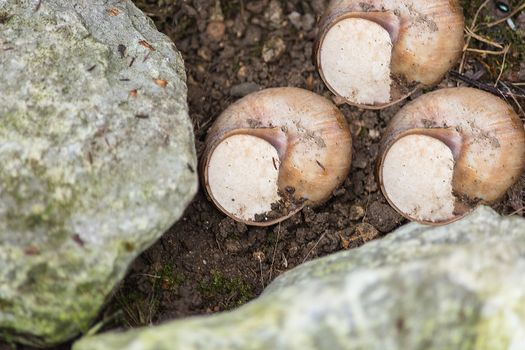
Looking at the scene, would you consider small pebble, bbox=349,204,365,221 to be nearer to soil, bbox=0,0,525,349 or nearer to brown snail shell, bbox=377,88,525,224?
soil, bbox=0,0,525,349

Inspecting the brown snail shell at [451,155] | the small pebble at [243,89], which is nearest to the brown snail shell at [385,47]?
the brown snail shell at [451,155]

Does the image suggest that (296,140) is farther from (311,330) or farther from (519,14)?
(519,14)

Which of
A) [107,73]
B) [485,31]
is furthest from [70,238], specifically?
[485,31]

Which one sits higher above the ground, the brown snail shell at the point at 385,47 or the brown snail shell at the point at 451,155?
the brown snail shell at the point at 385,47

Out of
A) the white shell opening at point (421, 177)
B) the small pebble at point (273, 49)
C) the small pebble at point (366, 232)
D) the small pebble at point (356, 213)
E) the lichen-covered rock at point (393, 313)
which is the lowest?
the small pebble at point (366, 232)

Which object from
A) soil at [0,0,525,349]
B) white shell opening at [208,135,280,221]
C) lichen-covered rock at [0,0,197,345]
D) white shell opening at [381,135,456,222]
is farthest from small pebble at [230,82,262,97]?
white shell opening at [381,135,456,222]

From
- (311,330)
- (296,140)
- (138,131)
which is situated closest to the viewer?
(311,330)

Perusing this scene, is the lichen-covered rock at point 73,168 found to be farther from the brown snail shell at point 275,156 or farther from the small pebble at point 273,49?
the small pebble at point 273,49

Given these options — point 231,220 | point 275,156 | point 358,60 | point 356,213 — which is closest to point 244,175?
point 275,156
